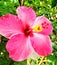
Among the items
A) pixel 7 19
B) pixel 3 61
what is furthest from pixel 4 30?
pixel 3 61

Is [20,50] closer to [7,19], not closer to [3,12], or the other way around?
[7,19]

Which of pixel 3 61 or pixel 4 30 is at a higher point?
pixel 4 30

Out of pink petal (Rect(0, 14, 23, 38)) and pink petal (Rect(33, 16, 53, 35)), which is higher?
pink petal (Rect(0, 14, 23, 38))

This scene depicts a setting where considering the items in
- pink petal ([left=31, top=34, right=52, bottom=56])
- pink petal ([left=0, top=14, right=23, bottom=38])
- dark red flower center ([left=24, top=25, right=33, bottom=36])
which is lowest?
pink petal ([left=31, top=34, right=52, bottom=56])

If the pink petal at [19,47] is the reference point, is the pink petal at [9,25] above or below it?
above

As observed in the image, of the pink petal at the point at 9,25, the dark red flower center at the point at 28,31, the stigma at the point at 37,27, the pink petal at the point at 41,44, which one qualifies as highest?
the pink petal at the point at 9,25
